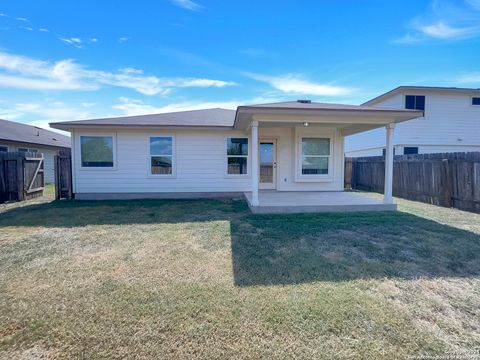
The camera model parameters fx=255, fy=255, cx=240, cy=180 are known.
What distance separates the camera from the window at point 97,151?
31.0 ft

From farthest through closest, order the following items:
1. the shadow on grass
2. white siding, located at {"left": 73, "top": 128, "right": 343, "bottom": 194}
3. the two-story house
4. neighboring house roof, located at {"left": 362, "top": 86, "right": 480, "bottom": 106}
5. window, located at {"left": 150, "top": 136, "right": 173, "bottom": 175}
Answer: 1. the two-story house
2. neighboring house roof, located at {"left": 362, "top": 86, "right": 480, "bottom": 106}
3. window, located at {"left": 150, "top": 136, "right": 173, "bottom": 175}
4. white siding, located at {"left": 73, "top": 128, "right": 343, "bottom": 194}
5. the shadow on grass

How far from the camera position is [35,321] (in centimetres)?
241

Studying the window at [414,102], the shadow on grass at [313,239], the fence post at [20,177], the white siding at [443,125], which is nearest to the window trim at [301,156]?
the shadow on grass at [313,239]

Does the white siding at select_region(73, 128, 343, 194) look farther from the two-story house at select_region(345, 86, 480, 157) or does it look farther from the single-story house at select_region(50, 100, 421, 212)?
the two-story house at select_region(345, 86, 480, 157)

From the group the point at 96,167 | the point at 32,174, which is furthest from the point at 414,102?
the point at 32,174

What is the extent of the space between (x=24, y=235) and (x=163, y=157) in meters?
5.10

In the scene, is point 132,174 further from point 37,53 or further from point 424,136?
point 424,136

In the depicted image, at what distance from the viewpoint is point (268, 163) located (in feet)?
34.3

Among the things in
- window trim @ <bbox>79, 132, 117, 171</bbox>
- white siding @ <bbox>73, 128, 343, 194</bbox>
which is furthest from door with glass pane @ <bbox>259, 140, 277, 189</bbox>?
window trim @ <bbox>79, 132, 117, 171</bbox>

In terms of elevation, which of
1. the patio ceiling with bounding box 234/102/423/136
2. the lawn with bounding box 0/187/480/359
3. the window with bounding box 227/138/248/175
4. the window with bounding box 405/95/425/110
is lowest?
the lawn with bounding box 0/187/480/359

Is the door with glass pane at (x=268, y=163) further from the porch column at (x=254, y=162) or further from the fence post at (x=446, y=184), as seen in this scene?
the fence post at (x=446, y=184)

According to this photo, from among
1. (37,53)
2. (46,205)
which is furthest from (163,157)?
(37,53)

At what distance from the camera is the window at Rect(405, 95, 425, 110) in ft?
46.2

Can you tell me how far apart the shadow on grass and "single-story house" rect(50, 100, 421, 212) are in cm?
158
